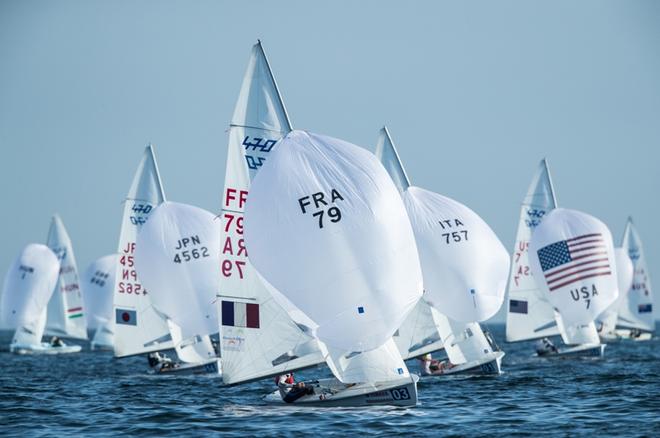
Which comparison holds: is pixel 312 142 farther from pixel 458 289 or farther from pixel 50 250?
pixel 50 250

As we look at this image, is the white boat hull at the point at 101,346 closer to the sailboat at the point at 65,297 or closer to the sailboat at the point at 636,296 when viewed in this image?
the sailboat at the point at 65,297

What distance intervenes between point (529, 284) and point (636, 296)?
1462 inches

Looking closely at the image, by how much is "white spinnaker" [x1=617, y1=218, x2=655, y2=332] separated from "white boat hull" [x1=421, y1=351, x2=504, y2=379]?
166 feet

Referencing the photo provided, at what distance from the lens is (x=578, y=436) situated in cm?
2338

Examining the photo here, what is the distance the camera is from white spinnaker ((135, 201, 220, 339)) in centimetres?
4325

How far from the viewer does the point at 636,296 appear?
287 ft

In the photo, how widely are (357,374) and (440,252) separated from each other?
13.1m

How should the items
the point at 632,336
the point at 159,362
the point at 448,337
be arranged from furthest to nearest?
the point at 632,336 < the point at 159,362 < the point at 448,337

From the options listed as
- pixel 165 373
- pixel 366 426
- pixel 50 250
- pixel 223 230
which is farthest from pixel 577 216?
pixel 50 250

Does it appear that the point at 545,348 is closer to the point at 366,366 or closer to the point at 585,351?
the point at 585,351

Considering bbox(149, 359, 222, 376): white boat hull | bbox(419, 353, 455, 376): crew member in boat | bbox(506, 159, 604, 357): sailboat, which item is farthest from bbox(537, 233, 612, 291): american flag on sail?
bbox(149, 359, 222, 376): white boat hull

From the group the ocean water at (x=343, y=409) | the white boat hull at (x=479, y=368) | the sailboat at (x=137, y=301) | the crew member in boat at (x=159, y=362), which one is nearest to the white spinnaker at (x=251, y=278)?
the ocean water at (x=343, y=409)

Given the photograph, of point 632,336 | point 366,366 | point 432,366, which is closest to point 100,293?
point 632,336

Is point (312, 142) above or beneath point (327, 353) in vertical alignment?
above
